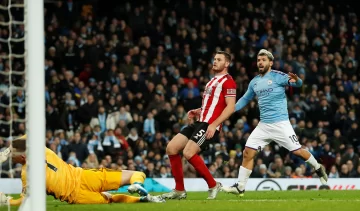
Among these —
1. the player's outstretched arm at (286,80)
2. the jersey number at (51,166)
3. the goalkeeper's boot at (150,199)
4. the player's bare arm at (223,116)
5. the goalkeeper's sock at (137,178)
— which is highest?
the player's outstretched arm at (286,80)

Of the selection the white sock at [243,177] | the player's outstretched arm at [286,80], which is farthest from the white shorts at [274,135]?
the player's outstretched arm at [286,80]

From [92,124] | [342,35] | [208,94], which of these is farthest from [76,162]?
[342,35]

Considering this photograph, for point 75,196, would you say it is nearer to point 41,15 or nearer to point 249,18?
point 41,15

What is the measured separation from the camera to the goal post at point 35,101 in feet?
28.3

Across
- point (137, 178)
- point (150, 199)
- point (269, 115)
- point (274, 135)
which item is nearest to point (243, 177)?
point (274, 135)

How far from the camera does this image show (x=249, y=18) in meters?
27.8

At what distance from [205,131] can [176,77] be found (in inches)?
466

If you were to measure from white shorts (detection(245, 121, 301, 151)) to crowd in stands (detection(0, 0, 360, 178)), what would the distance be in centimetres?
719

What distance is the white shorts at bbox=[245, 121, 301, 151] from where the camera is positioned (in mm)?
13766

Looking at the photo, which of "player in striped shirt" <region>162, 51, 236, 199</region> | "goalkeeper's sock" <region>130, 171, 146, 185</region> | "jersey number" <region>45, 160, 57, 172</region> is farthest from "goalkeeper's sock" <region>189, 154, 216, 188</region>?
"jersey number" <region>45, 160, 57, 172</region>

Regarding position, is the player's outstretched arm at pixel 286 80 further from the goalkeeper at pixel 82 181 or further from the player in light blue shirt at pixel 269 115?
the goalkeeper at pixel 82 181

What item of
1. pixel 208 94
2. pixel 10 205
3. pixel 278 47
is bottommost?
pixel 10 205

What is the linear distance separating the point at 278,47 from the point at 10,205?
1678 cm

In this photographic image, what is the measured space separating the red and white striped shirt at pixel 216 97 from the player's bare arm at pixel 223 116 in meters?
0.09
